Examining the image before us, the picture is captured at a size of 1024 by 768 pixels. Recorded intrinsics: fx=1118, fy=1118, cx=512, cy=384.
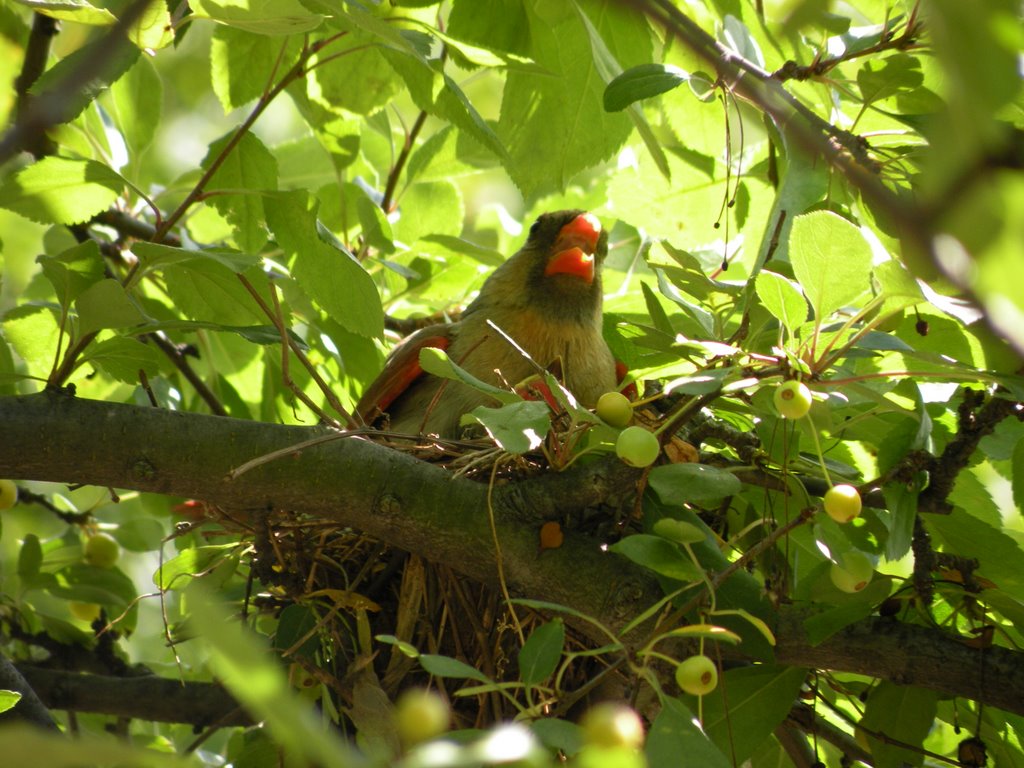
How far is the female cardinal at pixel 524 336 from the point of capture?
3.81m

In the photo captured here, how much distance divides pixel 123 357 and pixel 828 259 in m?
1.63

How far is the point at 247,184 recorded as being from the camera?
341 cm

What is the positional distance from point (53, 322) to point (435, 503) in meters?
1.21

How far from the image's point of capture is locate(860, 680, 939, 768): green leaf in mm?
2588

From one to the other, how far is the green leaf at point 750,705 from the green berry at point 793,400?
29.0 inches

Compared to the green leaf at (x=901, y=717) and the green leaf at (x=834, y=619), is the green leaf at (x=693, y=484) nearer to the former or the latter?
the green leaf at (x=834, y=619)

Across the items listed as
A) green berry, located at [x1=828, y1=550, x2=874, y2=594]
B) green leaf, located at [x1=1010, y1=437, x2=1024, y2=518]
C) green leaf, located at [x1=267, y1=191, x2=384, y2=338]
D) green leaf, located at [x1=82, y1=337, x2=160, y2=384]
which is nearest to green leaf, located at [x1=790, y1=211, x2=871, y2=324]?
green berry, located at [x1=828, y1=550, x2=874, y2=594]

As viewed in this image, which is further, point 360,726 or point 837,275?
point 360,726

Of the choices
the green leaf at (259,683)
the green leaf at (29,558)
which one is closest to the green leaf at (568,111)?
the green leaf at (29,558)

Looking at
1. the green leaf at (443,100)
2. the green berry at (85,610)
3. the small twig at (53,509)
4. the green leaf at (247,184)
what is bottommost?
the green berry at (85,610)

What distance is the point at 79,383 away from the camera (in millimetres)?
3918

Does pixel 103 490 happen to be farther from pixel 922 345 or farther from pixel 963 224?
pixel 963 224

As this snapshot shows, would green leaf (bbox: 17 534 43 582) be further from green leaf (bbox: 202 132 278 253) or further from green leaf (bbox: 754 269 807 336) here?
green leaf (bbox: 754 269 807 336)

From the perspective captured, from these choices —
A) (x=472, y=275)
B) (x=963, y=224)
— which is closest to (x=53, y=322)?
(x=472, y=275)
